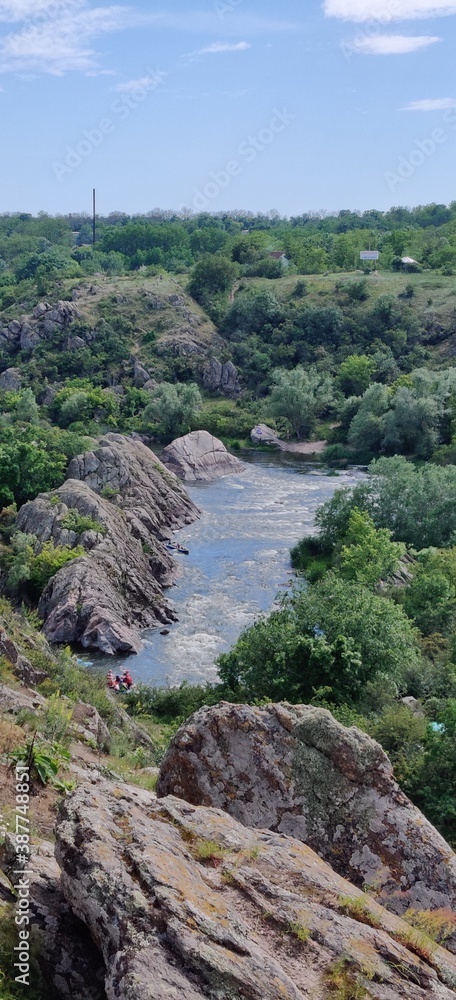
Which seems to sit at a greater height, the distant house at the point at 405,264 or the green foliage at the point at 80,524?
the distant house at the point at 405,264

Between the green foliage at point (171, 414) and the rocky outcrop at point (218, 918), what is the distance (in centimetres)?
7274

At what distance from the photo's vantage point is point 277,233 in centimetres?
16538

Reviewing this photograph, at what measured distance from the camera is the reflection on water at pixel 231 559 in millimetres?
36062

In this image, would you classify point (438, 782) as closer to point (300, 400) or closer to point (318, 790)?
point (318, 790)

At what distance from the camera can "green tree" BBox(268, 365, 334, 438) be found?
80688mm

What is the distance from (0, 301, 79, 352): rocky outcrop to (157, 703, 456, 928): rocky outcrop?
9085cm

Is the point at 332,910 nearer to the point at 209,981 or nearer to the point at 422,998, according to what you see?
the point at 422,998

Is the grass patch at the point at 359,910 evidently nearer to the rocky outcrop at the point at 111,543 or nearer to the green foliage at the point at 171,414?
the rocky outcrop at the point at 111,543

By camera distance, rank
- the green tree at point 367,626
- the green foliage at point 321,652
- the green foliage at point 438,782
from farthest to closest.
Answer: the green tree at point 367,626 < the green foliage at point 321,652 < the green foliage at point 438,782

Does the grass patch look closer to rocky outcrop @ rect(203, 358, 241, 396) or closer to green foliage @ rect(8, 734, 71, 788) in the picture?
green foliage @ rect(8, 734, 71, 788)

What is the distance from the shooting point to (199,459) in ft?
227

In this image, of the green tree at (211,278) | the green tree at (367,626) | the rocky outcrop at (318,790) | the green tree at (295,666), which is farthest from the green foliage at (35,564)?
the green tree at (211,278)

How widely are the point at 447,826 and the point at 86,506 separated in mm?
29553

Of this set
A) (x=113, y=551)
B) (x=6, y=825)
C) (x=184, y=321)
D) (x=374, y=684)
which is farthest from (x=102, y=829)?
(x=184, y=321)
